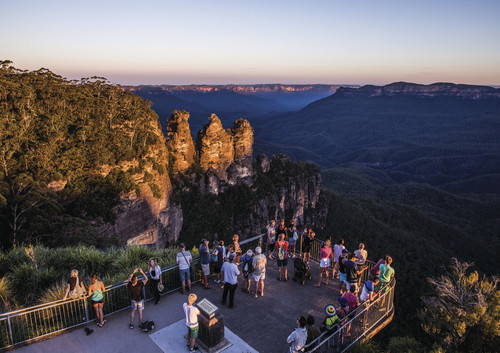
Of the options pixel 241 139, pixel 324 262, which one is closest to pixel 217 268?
pixel 324 262

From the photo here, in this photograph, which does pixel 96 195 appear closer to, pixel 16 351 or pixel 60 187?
pixel 60 187

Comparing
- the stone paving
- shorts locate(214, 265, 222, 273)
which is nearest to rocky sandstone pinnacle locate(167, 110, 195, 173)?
shorts locate(214, 265, 222, 273)

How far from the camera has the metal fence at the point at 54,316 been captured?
1012 cm

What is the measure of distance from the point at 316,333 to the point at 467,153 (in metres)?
213

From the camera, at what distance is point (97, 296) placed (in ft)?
36.2

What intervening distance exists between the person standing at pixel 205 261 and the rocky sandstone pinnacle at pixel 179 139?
42665mm

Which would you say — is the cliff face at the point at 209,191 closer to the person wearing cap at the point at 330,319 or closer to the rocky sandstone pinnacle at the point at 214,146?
the rocky sandstone pinnacle at the point at 214,146

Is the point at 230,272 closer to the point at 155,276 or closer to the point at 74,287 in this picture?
the point at 155,276

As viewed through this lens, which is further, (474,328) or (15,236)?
(15,236)

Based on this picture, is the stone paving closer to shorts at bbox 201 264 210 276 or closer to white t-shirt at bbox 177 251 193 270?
shorts at bbox 201 264 210 276

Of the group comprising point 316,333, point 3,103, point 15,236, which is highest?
point 3,103

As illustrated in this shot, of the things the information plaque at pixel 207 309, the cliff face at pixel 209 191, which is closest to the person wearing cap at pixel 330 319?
the information plaque at pixel 207 309

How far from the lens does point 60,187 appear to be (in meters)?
29.9

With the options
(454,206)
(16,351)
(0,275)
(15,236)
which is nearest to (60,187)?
(15,236)
